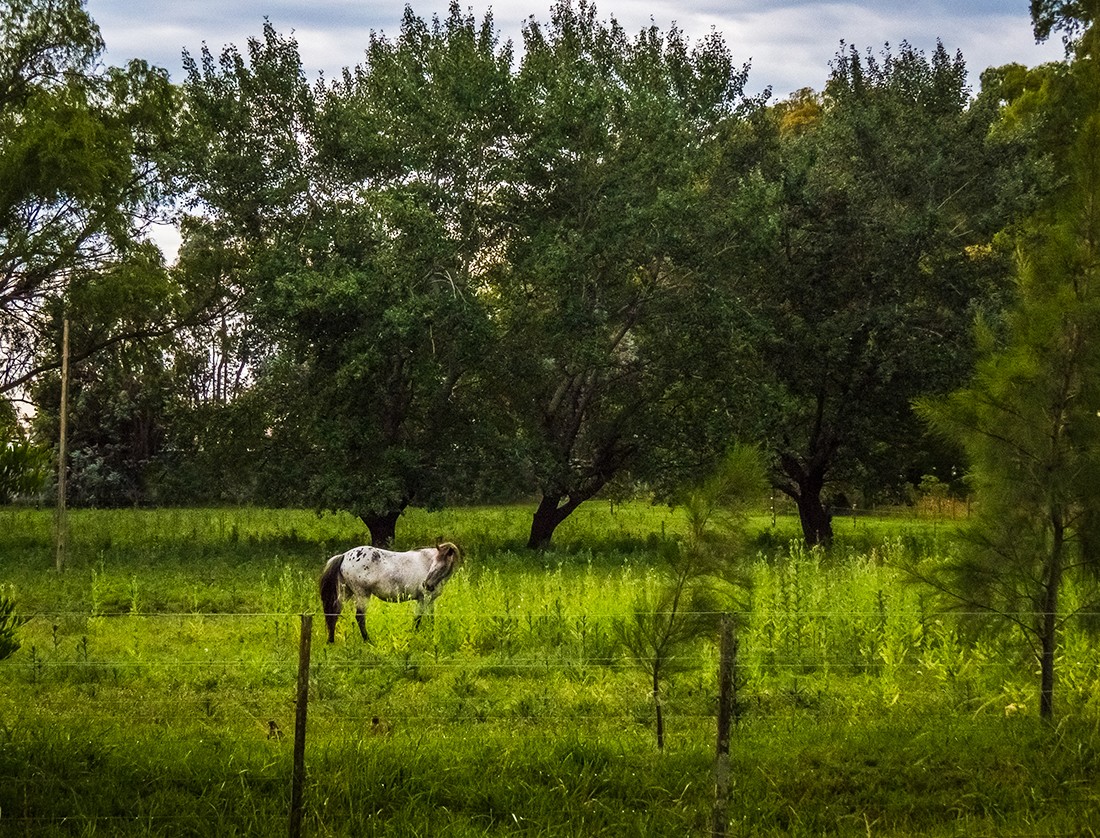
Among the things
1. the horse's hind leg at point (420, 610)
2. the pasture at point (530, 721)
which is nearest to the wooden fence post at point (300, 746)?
the pasture at point (530, 721)

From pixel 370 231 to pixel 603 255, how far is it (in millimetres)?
4529

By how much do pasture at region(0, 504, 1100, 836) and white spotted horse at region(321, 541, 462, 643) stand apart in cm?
25

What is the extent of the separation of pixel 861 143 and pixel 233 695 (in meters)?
19.2

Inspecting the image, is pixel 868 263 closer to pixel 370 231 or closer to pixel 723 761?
pixel 370 231

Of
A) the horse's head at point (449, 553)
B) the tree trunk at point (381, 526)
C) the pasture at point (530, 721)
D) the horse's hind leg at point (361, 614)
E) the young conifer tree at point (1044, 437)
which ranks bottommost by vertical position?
the pasture at point (530, 721)

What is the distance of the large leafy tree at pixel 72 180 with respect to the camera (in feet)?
69.1

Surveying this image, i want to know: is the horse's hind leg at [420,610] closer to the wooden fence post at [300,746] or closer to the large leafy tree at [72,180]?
the wooden fence post at [300,746]

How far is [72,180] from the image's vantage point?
2097cm

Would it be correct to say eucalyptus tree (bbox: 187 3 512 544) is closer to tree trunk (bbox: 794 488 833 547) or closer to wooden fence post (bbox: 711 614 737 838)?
tree trunk (bbox: 794 488 833 547)

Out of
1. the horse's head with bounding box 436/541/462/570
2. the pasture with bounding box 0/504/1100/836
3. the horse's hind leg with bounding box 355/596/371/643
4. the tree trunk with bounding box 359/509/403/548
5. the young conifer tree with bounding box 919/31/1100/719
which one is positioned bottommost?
the pasture with bounding box 0/504/1100/836

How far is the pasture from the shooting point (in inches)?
253

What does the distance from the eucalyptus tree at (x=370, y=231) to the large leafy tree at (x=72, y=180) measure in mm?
1965

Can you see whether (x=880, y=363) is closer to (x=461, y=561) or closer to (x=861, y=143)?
(x=861, y=143)

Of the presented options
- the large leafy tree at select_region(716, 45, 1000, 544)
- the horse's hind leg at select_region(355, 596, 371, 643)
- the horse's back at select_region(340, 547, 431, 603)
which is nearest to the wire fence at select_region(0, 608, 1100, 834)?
the horse's hind leg at select_region(355, 596, 371, 643)
